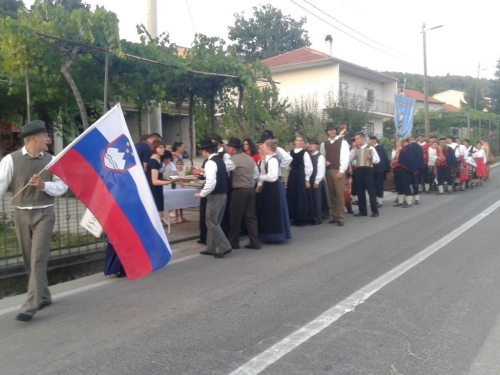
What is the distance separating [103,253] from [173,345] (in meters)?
3.91

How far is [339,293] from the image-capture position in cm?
614

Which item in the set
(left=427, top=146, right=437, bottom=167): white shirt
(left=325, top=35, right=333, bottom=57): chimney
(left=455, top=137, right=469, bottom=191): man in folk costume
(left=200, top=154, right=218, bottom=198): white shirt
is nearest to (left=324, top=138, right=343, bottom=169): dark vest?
(left=200, top=154, right=218, bottom=198): white shirt

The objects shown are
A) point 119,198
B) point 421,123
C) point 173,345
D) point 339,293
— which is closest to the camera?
point 173,345

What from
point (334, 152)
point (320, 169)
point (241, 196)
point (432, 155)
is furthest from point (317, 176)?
point (432, 155)

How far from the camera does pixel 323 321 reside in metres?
5.16

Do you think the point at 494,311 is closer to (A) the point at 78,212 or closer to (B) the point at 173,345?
(B) the point at 173,345

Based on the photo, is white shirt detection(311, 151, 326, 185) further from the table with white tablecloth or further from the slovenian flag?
the slovenian flag

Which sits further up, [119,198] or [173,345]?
[119,198]

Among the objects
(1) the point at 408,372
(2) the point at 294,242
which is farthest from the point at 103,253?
(1) the point at 408,372

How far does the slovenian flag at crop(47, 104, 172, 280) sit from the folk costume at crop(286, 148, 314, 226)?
553 cm

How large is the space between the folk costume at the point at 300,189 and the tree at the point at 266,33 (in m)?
47.8

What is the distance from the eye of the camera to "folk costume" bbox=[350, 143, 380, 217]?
12.6m

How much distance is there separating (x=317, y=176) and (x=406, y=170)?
4337mm

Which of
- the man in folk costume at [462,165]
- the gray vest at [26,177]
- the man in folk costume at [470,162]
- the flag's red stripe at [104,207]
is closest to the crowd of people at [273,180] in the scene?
the flag's red stripe at [104,207]
